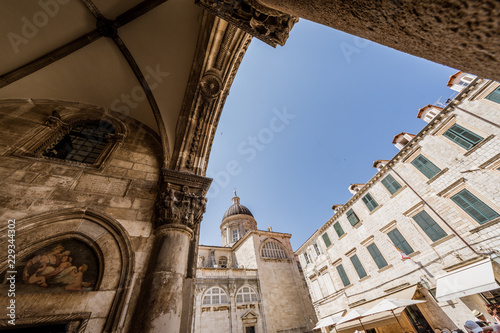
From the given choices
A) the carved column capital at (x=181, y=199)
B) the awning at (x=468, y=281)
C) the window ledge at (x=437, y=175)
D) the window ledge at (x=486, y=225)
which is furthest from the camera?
the window ledge at (x=437, y=175)

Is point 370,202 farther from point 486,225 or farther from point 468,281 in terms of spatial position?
point 468,281

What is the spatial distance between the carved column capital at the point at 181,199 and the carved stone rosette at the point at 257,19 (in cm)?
277

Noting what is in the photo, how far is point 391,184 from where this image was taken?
10695 mm

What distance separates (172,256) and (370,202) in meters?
12.3

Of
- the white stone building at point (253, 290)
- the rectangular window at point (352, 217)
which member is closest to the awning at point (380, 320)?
the rectangular window at point (352, 217)

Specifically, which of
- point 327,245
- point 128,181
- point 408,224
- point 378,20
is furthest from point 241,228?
point 378,20

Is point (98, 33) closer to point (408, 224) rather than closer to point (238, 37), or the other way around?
point (238, 37)

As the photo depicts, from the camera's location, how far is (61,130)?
4492mm

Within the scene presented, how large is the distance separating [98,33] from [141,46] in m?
0.86

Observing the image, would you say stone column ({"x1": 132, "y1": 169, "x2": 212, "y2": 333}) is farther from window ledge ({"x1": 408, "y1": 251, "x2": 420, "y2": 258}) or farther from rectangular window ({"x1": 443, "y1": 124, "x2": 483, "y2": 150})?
rectangular window ({"x1": 443, "y1": 124, "x2": 483, "y2": 150})

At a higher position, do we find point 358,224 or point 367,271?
point 358,224

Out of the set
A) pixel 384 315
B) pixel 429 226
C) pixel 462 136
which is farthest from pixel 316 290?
pixel 462 136

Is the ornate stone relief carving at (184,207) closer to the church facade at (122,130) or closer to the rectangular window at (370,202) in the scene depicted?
the church facade at (122,130)

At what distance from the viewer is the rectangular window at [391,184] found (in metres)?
10.4
